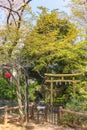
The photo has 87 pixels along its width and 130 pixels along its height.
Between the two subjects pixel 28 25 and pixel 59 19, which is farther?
pixel 59 19

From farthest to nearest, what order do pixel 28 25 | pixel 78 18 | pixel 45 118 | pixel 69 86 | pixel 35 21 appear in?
pixel 78 18
pixel 69 86
pixel 35 21
pixel 28 25
pixel 45 118

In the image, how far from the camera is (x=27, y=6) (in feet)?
35.2

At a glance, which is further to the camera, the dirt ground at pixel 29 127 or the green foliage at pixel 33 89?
the green foliage at pixel 33 89

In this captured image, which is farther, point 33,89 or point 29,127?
point 33,89

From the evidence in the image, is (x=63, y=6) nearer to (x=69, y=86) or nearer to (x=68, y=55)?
(x=68, y=55)

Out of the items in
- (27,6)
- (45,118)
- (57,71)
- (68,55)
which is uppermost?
(27,6)

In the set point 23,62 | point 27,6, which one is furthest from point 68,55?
point 27,6

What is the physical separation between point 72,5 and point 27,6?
258cm

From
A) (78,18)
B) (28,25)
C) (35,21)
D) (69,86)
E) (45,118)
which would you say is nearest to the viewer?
(45,118)

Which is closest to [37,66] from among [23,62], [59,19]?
[23,62]

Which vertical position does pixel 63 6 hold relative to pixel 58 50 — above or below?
above

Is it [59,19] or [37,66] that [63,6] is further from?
[37,66]

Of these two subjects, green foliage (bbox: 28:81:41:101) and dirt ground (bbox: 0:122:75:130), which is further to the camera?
green foliage (bbox: 28:81:41:101)

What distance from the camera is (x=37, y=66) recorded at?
38.0 ft
